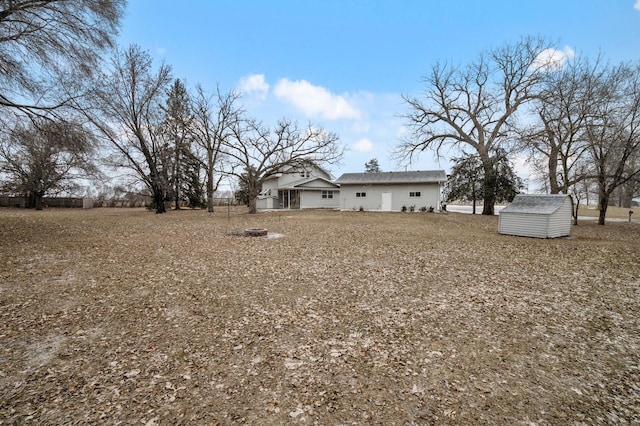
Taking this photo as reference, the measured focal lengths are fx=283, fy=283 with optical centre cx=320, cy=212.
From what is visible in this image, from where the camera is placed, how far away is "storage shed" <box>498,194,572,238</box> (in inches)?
450

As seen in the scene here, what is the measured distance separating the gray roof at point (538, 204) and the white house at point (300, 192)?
18.4m

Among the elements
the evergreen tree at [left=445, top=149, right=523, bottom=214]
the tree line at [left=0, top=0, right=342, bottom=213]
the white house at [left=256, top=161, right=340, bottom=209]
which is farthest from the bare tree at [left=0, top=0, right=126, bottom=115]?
the evergreen tree at [left=445, top=149, right=523, bottom=214]

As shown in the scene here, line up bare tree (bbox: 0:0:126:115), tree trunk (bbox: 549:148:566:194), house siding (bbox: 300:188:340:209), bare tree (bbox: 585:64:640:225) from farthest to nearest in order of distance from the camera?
house siding (bbox: 300:188:340:209) → tree trunk (bbox: 549:148:566:194) → bare tree (bbox: 585:64:640:225) → bare tree (bbox: 0:0:126:115)

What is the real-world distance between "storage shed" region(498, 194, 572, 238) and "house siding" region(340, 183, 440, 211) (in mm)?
12931

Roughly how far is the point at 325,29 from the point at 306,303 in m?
16.6

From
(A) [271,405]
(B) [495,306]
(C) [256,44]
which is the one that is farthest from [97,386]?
(C) [256,44]

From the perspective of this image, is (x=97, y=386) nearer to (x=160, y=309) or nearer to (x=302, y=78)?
(x=160, y=309)

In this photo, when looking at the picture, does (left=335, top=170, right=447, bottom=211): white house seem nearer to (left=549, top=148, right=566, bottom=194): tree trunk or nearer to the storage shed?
(left=549, top=148, right=566, bottom=194): tree trunk

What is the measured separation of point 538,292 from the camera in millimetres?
5398

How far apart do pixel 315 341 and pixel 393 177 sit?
24986 mm

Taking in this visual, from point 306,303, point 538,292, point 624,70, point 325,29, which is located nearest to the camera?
point 306,303

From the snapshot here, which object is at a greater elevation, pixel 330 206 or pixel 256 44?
pixel 256 44

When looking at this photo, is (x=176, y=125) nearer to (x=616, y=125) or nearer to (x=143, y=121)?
(x=143, y=121)

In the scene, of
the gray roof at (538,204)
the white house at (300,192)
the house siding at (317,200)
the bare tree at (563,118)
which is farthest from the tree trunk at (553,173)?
the house siding at (317,200)
